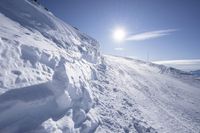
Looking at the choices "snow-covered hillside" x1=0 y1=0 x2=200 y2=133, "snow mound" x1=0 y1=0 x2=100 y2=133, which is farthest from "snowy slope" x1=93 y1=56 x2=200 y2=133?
"snow mound" x1=0 y1=0 x2=100 y2=133

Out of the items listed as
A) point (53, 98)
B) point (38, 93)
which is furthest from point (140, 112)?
point (38, 93)

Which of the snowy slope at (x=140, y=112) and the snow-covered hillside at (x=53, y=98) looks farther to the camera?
the snowy slope at (x=140, y=112)

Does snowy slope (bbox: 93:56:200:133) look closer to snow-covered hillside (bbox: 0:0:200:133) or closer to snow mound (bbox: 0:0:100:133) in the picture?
snow-covered hillside (bbox: 0:0:200:133)

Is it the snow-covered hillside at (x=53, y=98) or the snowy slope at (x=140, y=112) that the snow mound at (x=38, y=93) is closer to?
the snow-covered hillside at (x=53, y=98)

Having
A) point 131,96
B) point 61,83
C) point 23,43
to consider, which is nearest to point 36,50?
point 23,43

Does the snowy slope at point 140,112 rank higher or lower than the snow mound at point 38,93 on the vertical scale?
lower

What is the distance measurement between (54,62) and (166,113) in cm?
1206

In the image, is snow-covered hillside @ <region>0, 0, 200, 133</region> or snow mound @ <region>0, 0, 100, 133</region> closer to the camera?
snow mound @ <region>0, 0, 100, 133</region>

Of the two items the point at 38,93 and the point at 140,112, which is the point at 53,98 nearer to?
the point at 38,93

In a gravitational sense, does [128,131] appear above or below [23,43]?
below

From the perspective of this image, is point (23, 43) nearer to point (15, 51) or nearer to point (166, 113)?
point (15, 51)

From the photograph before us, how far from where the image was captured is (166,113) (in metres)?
16.6

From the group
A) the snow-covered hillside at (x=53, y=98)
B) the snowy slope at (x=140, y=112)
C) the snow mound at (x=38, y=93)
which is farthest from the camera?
the snowy slope at (x=140, y=112)

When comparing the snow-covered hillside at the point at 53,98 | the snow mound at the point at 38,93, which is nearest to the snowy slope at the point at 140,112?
the snow-covered hillside at the point at 53,98
